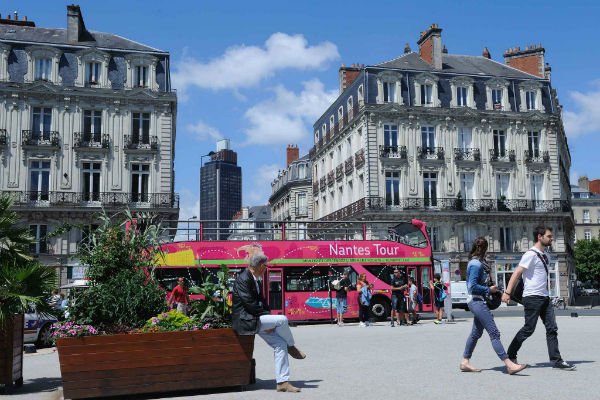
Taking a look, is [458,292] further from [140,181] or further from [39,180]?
[39,180]

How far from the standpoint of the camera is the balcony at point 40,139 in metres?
36.9

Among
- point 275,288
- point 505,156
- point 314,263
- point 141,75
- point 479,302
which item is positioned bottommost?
point 275,288

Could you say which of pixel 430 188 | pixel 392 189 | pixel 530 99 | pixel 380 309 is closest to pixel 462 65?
pixel 530 99

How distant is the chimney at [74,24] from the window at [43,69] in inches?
97.1

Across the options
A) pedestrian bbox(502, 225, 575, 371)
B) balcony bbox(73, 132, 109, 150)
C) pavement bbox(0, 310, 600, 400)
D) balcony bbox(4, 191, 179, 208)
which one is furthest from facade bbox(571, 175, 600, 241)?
pedestrian bbox(502, 225, 575, 371)

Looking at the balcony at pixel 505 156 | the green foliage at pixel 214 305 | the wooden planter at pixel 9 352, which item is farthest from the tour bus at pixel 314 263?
the balcony at pixel 505 156

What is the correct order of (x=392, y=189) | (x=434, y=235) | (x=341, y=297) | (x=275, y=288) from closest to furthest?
(x=341, y=297) → (x=275, y=288) → (x=434, y=235) → (x=392, y=189)

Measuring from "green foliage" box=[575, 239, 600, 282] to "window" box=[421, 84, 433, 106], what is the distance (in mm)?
38595

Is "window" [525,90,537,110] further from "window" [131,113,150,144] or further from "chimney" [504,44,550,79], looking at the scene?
"window" [131,113,150,144]

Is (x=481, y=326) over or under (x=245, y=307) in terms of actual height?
under

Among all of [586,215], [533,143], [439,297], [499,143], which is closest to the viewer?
[439,297]

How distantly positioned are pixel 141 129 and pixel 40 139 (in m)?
5.70

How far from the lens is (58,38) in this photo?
132 feet

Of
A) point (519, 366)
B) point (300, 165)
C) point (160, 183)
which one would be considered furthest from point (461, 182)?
point (519, 366)
